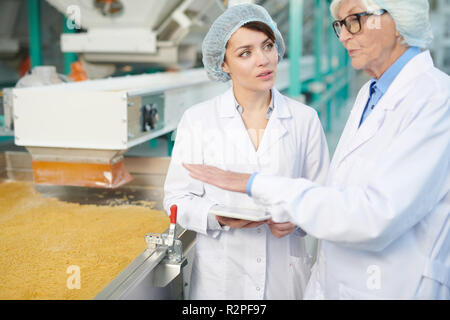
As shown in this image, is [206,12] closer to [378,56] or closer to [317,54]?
[378,56]

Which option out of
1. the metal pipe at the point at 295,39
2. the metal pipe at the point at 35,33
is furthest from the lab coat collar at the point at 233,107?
the metal pipe at the point at 35,33

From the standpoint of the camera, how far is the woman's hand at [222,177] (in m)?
0.97

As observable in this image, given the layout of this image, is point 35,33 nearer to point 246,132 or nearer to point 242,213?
point 246,132

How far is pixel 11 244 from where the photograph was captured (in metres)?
1.52

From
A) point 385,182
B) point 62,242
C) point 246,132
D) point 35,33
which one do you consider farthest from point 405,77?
point 35,33

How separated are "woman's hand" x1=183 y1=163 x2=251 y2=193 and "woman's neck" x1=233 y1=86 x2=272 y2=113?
40 cm

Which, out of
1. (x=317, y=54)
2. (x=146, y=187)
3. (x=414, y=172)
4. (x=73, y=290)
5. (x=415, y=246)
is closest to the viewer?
(x=414, y=172)

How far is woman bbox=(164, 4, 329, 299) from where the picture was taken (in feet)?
4.10

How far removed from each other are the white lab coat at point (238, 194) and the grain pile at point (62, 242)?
0.93 ft

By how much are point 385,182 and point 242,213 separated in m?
0.33

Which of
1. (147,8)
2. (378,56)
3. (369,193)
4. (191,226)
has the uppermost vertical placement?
(147,8)

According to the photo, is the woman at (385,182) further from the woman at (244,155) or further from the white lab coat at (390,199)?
the woman at (244,155)
